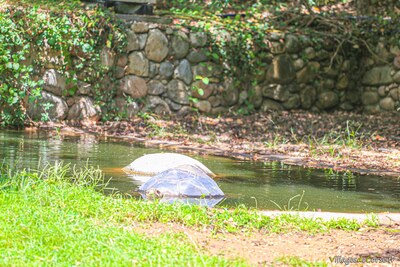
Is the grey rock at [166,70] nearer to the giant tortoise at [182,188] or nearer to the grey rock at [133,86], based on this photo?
the grey rock at [133,86]

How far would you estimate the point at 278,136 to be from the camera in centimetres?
1102

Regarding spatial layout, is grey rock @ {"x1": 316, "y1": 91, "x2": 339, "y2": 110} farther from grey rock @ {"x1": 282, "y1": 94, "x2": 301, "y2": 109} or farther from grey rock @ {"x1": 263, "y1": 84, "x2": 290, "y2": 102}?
grey rock @ {"x1": 263, "y1": 84, "x2": 290, "y2": 102}

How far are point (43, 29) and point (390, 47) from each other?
273 inches

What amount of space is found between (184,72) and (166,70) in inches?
13.7

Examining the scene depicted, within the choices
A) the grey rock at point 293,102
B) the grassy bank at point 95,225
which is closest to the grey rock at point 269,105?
the grey rock at point 293,102

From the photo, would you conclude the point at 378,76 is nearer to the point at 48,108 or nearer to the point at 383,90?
the point at 383,90

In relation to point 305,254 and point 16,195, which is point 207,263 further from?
point 16,195

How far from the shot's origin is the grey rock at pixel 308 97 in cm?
1438

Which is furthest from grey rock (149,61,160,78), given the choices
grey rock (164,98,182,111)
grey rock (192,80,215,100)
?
grey rock (192,80,215,100)

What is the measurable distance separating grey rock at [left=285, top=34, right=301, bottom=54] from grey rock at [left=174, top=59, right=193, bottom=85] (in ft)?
6.93

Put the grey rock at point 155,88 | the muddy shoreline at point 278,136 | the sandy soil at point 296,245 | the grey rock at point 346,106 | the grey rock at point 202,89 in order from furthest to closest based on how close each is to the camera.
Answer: the grey rock at point 346,106
the grey rock at point 202,89
the grey rock at point 155,88
the muddy shoreline at point 278,136
the sandy soil at point 296,245

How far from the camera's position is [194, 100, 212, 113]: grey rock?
44.0ft

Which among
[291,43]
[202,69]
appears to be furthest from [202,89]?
[291,43]

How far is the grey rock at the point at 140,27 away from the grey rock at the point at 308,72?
10.8ft
